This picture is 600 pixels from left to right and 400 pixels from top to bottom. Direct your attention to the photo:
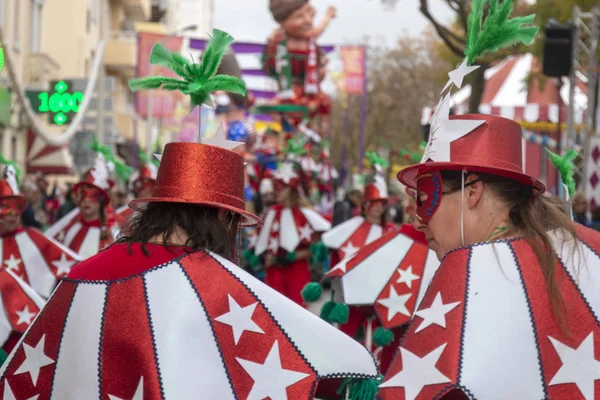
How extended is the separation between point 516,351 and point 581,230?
56 cm

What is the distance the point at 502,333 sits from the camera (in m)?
3.24

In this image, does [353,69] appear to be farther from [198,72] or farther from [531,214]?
[531,214]

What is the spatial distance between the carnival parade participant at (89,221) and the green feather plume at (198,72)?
20.9ft

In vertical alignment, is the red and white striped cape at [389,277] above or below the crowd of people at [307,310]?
below

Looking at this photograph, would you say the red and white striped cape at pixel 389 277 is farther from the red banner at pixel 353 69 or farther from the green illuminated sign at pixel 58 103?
the red banner at pixel 353 69

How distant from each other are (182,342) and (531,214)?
119 cm

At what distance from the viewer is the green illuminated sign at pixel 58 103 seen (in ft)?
70.1

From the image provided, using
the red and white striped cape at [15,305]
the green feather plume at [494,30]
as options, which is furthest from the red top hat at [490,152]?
the red and white striped cape at [15,305]

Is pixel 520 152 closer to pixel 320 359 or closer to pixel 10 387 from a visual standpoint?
pixel 320 359

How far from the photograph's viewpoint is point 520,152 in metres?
3.63

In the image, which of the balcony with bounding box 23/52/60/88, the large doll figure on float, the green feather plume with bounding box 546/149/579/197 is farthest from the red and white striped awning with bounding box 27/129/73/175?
the green feather plume with bounding box 546/149/579/197

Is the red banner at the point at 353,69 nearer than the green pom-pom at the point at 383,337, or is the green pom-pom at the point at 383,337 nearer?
the green pom-pom at the point at 383,337

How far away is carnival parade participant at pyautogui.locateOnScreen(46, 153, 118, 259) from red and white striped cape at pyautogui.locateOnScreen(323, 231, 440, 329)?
3.65 meters

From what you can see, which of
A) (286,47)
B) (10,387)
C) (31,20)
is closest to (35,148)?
(31,20)
